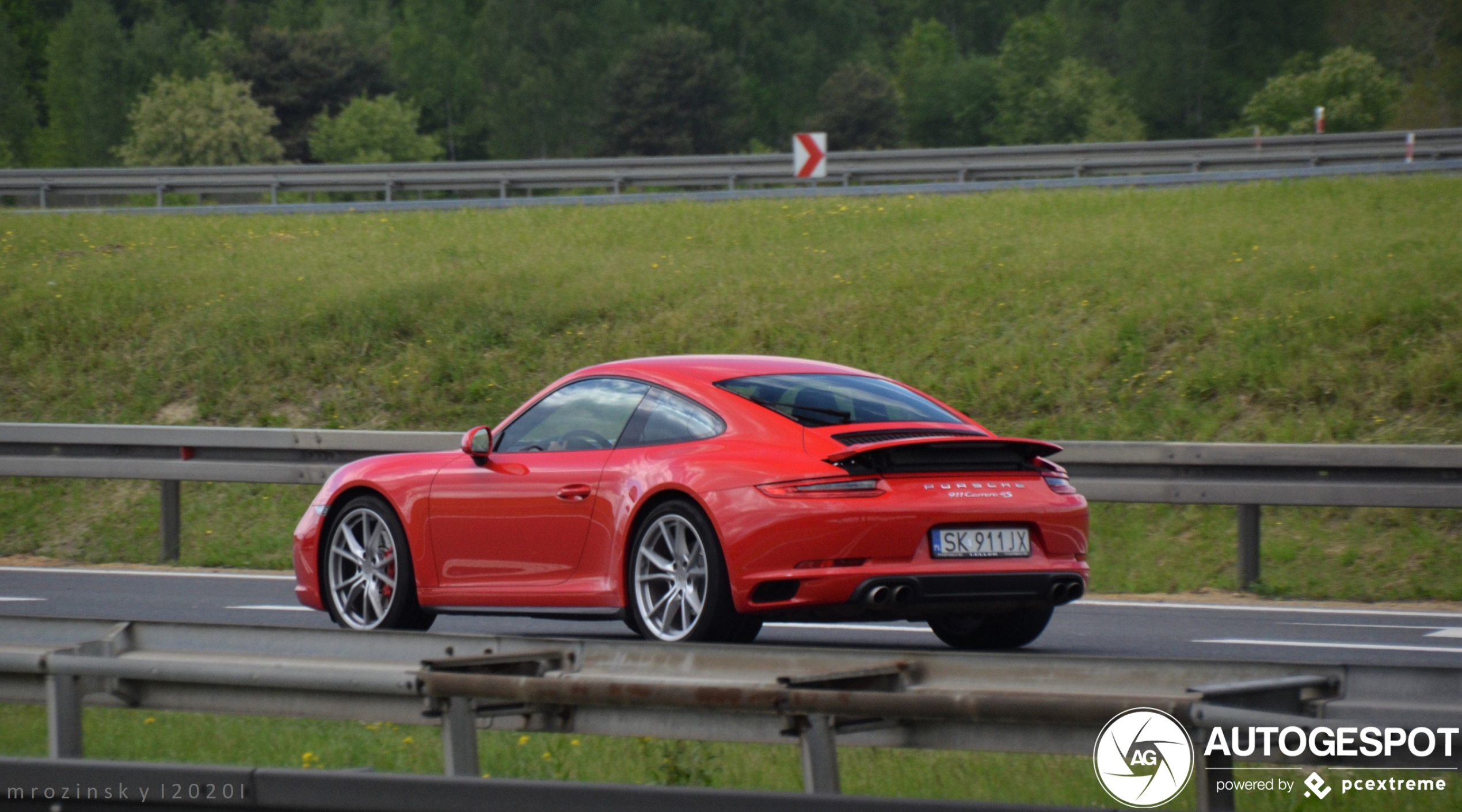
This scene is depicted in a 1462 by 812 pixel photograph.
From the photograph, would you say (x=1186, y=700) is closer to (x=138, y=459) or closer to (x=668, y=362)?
(x=668, y=362)

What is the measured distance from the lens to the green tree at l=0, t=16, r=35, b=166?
3356 inches

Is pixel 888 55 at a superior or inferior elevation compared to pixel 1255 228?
superior

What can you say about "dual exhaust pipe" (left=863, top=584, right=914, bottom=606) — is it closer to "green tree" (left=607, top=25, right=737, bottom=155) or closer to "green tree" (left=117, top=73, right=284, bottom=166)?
"green tree" (left=117, top=73, right=284, bottom=166)

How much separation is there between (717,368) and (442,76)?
80.5m

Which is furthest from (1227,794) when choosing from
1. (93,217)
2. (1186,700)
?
(93,217)

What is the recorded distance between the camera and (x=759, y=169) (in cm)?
2941

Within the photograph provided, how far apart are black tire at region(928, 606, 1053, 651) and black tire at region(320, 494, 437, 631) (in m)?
2.55

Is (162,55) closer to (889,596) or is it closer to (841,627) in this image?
(841,627)

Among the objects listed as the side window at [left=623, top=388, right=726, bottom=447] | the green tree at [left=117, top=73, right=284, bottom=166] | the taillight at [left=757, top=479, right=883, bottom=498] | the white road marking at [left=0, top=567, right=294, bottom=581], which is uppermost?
the green tree at [left=117, top=73, right=284, bottom=166]

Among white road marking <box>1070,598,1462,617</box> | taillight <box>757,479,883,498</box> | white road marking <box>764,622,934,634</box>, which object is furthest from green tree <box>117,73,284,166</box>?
taillight <box>757,479,883,498</box>

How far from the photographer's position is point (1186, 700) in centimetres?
372

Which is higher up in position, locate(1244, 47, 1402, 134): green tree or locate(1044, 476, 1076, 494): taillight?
locate(1244, 47, 1402, 134): green tree

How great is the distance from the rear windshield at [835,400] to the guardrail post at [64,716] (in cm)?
359

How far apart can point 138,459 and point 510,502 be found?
6901 millimetres
